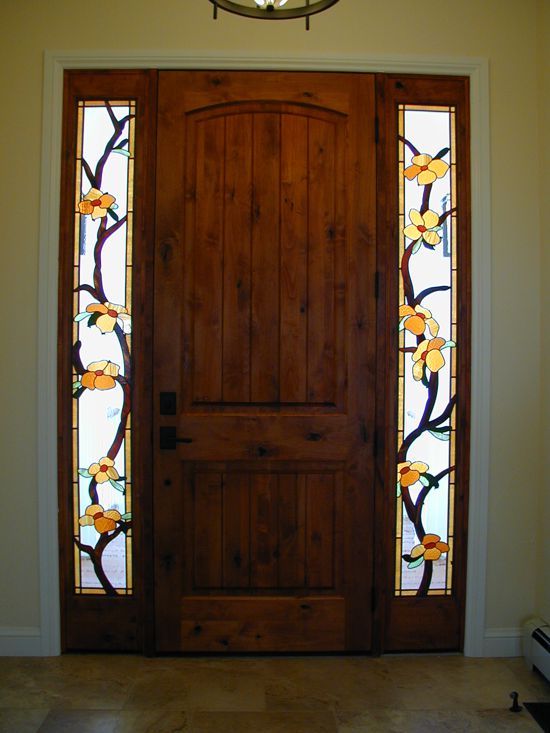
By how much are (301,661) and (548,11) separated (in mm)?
2876

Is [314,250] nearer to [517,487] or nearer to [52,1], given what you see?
[517,487]

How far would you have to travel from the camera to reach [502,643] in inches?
109

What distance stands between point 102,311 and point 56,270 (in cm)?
25

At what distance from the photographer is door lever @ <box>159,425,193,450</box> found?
8.97 feet

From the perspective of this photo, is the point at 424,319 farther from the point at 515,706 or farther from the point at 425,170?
the point at 515,706

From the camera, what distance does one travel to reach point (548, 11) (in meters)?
2.68

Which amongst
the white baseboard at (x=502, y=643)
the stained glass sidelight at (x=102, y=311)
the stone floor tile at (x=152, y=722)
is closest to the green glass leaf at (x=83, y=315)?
the stained glass sidelight at (x=102, y=311)

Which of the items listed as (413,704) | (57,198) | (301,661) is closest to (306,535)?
(301,661)

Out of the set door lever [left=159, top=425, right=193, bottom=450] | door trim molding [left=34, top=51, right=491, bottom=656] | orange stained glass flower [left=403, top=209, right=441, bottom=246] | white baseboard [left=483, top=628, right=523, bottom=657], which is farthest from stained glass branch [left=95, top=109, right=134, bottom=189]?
white baseboard [left=483, top=628, right=523, bottom=657]

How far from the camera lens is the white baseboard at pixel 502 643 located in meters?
2.77

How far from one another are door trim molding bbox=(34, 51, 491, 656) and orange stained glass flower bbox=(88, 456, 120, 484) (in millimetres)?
158

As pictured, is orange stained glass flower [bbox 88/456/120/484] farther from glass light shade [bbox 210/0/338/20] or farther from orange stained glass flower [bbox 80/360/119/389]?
glass light shade [bbox 210/0/338/20]

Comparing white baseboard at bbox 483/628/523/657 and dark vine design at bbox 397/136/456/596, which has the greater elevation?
dark vine design at bbox 397/136/456/596

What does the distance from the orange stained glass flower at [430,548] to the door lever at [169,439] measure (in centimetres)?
107
